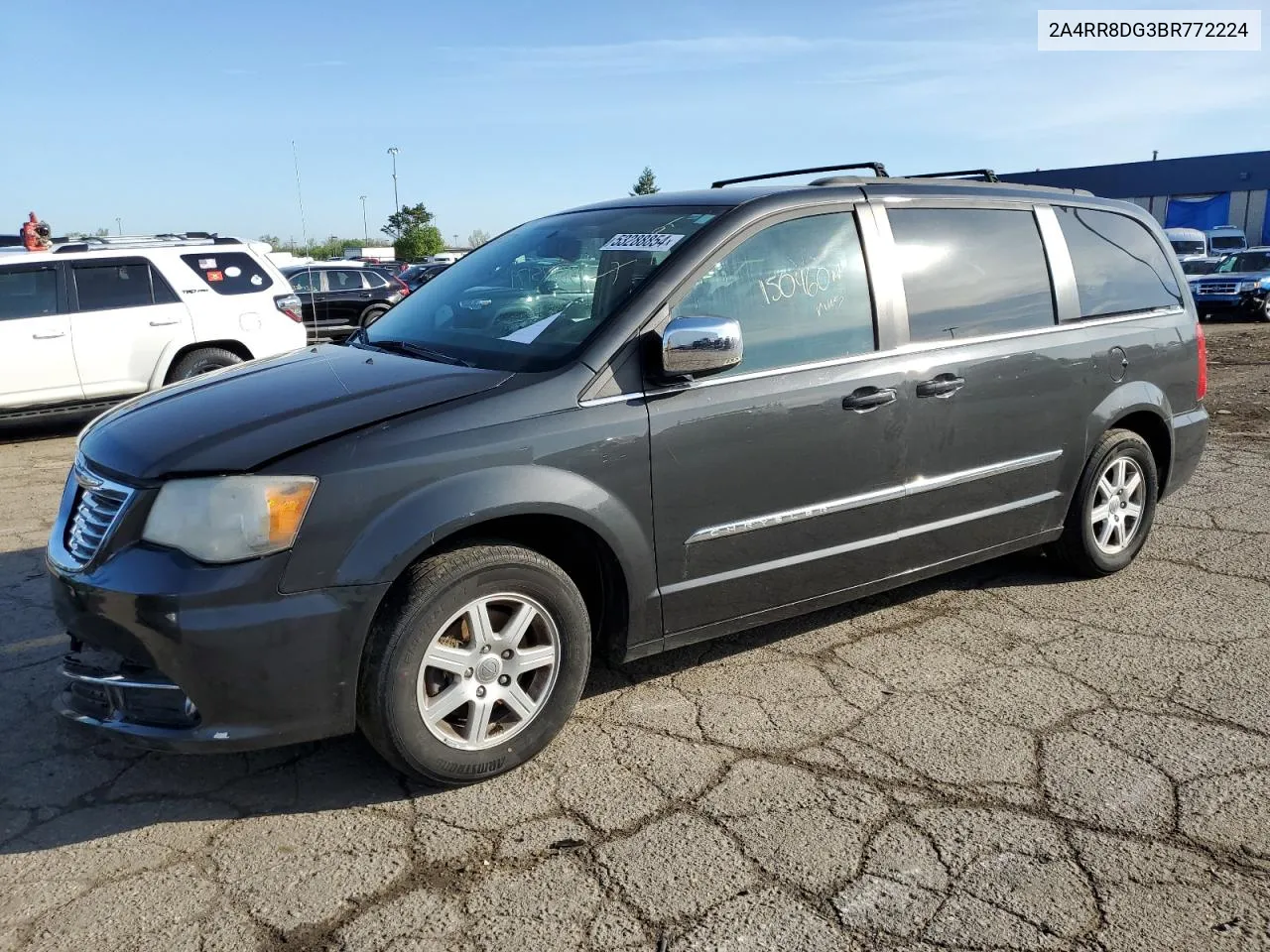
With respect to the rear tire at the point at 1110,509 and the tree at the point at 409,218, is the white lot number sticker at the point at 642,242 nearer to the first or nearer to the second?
the rear tire at the point at 1110,509

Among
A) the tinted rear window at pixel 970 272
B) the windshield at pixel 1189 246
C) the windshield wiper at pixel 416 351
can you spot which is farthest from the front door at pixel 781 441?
the windshield at pixel 1189 246

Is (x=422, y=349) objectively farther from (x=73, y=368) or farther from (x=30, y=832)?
(x=73, y=368)

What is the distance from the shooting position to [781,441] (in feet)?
11.6

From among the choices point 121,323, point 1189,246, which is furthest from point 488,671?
point 1189,246

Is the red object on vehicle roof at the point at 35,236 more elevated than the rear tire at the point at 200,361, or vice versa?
the red object on vehicle roof at the point at 35,236

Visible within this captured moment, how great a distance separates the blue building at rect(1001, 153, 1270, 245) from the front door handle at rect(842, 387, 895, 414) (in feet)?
127

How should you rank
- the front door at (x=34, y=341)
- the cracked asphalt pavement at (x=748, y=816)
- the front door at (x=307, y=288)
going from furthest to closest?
the front door at (x=307, y=288), the front door at (x=34, y=341), the cracked asphalt pavement at (x=748, y=816)

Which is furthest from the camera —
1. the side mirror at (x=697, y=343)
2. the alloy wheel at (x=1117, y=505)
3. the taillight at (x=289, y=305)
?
the taillight at (x=289, y=305)

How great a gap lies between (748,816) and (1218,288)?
22124 mm

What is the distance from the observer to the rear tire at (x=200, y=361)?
909 centimetres

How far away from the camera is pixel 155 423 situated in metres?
3.13

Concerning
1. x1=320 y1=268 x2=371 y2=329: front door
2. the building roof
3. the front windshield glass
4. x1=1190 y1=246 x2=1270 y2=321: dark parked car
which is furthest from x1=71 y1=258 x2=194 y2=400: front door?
the building roof

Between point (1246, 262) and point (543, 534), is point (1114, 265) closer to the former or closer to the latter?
point (543, 534)

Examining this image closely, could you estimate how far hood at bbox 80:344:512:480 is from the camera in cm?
285
